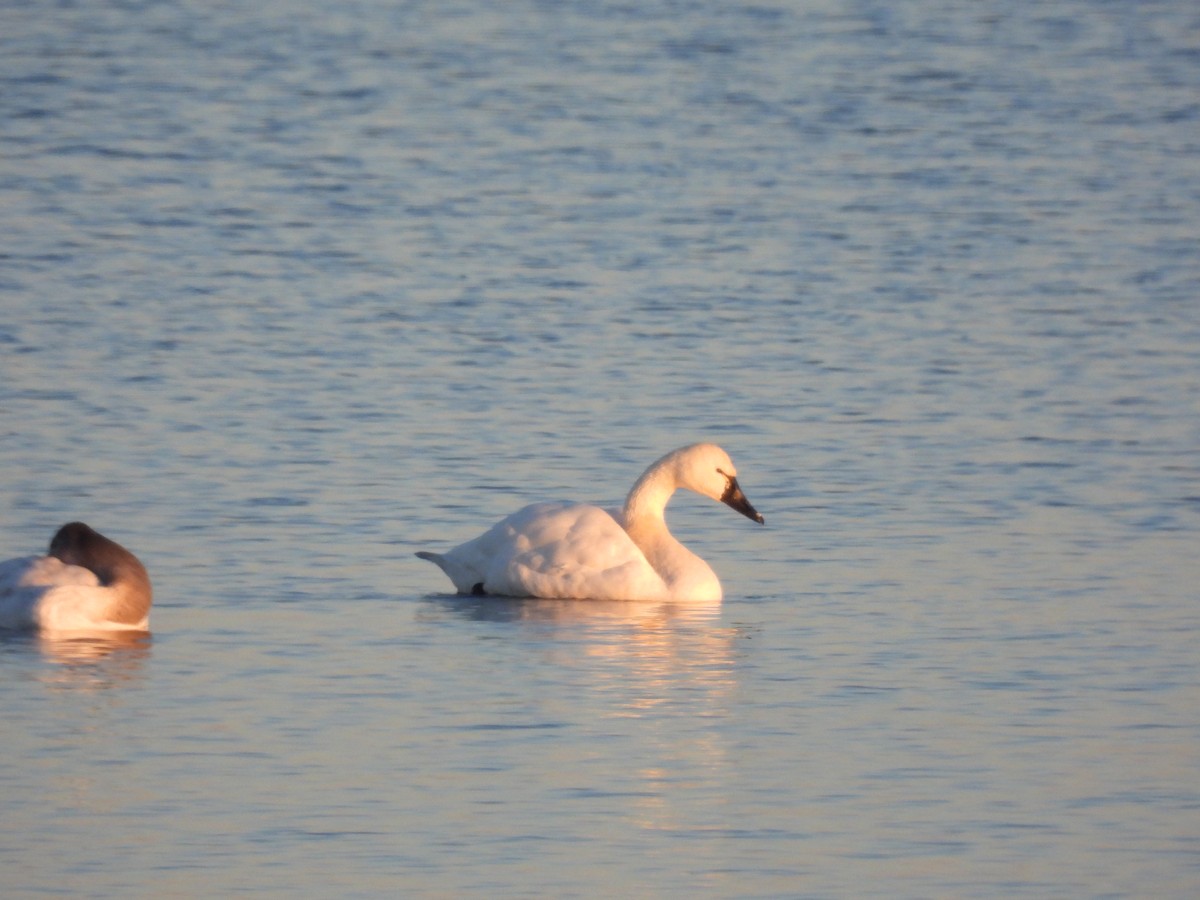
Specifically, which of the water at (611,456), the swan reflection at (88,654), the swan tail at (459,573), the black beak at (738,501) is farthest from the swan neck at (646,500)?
the swan reflection at (88,654)

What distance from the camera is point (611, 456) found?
558 inches

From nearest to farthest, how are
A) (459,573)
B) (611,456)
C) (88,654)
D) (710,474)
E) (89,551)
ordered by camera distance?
(88,654), (89,551), (459,573), (710,474), (611,456)

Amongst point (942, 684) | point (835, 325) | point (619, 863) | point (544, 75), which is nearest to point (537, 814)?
point (619, 863)

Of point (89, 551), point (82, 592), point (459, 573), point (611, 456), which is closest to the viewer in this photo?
point (82, 592)

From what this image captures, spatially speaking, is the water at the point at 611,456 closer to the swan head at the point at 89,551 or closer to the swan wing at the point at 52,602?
the swan wing at the point at 52,602

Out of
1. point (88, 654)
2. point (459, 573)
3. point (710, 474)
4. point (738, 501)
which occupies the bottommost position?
point (88, 654)

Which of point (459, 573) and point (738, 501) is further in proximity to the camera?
point (738, 501)

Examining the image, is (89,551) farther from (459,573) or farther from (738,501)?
(738,501)

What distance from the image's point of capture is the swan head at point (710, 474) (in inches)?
494

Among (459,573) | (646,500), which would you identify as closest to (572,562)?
(459,573)

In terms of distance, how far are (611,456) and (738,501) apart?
1.73 meters

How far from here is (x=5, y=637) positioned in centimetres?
1068

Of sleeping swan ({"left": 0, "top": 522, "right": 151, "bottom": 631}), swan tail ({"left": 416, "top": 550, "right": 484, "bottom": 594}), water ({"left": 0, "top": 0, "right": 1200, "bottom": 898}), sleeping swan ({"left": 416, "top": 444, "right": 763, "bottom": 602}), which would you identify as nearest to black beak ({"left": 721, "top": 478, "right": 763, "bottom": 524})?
water ({"left": 0, "top": 0, "right": 1200, "bottom": 898})

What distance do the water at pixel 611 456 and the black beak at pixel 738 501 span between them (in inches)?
11.2
